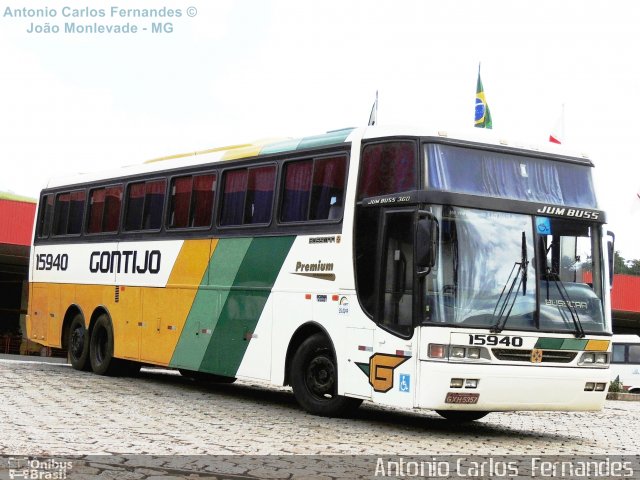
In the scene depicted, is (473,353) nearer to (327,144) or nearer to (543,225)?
(543,225)

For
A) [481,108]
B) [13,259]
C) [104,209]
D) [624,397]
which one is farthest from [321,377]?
[13,259]

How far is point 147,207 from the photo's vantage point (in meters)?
17.6

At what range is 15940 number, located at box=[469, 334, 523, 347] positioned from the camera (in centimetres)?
1156

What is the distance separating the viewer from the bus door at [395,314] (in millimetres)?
11664

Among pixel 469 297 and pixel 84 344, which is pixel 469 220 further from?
pixel 84 344

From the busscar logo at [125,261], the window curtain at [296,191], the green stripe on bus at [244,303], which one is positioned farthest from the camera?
the busscar logo at [125,261]

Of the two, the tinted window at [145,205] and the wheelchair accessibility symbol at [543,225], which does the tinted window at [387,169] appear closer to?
the wheelchair accessibility symbol at [543,225]

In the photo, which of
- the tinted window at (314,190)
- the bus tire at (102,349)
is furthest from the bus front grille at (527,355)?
the bus tire at (102,349)

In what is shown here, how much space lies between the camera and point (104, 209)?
1909 cm

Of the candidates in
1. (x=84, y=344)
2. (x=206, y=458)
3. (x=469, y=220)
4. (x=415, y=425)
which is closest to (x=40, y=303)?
(x=84, y=344)

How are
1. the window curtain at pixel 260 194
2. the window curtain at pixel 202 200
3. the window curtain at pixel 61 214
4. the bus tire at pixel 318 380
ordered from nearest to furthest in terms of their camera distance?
1. the bus tire at pixel 318 380
2. the window curtain at pixel 260 194
3. the window curtain at pixel 202 200
4. the window curtain at pixel 61 214

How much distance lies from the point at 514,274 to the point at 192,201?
6014 mm

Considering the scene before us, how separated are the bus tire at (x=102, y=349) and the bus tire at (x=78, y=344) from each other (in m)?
0.24

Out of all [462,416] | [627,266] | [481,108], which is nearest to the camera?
Answer: [462,416]
